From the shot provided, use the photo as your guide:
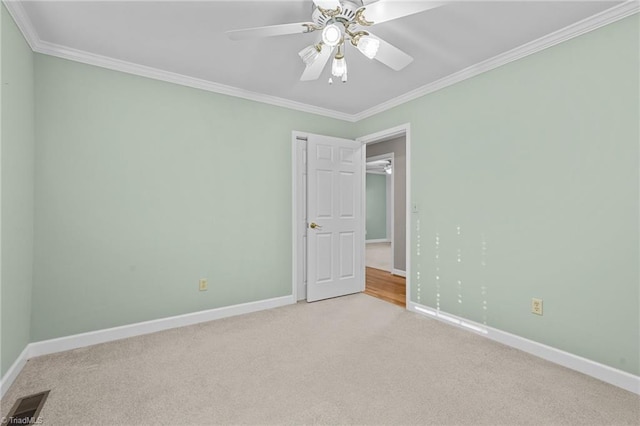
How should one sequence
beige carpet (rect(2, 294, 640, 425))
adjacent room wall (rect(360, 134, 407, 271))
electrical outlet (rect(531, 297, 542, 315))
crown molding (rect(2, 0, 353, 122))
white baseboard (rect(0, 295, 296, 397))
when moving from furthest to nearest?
adjacent room wall (rect(360, 134, 407, 271)) < electrical outlet (rect(531, 297, 542, 315)) < white baseboard (rect(0, 295, 296, 397)) < crown molding (rect(2, 0, 353, 122)) < beige carpet (rect(2, 294, 640, 425))

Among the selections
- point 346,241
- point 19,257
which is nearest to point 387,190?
point 346,241

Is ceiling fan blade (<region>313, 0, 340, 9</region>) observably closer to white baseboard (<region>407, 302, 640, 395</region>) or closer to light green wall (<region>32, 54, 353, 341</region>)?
light green wall (<region>32, 54, 353, 341</region>)

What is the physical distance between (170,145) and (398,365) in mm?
2735

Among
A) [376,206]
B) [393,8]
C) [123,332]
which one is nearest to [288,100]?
[393,8]

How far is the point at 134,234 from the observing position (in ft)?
9.10

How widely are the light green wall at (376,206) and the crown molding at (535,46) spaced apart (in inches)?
270

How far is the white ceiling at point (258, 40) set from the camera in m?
1.98

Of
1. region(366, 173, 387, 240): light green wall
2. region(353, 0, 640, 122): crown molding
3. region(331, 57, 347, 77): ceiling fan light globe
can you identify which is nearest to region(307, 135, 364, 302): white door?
region(353, 0, 640, 122): crown molding

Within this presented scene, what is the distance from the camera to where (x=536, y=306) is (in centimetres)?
242

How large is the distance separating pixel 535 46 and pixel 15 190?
3819 mm

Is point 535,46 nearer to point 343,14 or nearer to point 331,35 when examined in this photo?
point 343,14

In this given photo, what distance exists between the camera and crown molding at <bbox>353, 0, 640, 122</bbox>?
1.98 metres

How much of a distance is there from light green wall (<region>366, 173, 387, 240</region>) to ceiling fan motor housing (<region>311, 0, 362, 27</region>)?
8.52m

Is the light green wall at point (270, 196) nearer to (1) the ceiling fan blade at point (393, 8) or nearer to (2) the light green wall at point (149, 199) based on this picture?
(2) the light green wall at point (149, 199)
